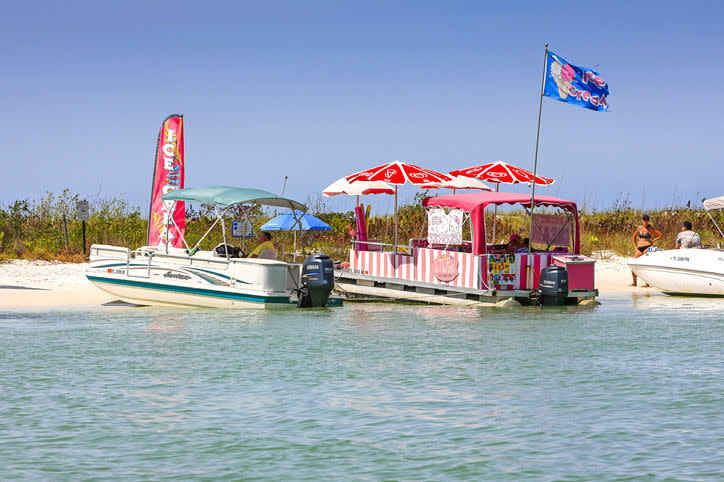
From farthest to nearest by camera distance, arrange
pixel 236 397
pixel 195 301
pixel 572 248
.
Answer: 1. pixel 572 248
2. pixel 195 301
3. pixel 236 397

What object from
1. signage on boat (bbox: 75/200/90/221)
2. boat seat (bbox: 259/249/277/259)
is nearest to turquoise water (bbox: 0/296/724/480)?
boat seat (bbox: 259/249/277/259)

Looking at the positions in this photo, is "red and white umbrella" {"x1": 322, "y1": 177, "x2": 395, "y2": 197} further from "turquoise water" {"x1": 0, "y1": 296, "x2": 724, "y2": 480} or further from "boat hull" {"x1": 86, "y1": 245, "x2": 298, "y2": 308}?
"turquoise water" {"x1": 0, "y1": 296, "x2": 724, "y2": 480}

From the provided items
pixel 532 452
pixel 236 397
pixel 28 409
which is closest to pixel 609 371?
pixel 532 452

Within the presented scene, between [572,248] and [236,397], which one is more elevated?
[572,248]

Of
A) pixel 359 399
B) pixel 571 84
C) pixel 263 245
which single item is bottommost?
pixel 359 399

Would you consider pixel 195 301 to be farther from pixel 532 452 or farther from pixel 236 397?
pixel 532 452

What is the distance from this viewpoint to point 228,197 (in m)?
19.5

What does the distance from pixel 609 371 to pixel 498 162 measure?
11.4 meters

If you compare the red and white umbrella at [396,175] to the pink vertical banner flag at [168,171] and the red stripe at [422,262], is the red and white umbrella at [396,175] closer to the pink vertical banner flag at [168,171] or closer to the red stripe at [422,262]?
the red stripe at [422,262]

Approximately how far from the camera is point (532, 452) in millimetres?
8758

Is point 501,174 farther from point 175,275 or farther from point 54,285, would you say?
point 54,285

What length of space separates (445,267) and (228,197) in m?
5.42

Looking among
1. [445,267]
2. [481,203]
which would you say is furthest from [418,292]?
[481,203]

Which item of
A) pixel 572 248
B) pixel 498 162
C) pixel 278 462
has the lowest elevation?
pixel 278 462
